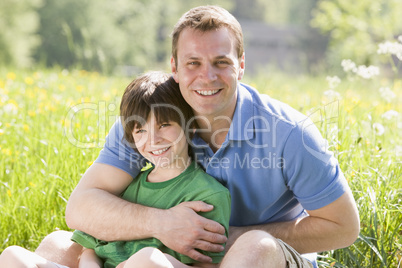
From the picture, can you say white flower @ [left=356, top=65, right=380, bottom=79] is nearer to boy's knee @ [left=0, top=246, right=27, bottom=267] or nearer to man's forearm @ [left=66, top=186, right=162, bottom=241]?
man's forearm @ [left=66, top=186, right=162, bottom=241]

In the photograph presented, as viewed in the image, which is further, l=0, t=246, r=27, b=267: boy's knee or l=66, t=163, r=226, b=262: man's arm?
l=66, t=163, r=226, b=262: man's arm

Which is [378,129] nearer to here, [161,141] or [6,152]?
[161,141]

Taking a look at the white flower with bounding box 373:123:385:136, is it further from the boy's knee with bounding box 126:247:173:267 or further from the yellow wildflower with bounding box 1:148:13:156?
the yellow wildflower with bounding box 1:148:13:156

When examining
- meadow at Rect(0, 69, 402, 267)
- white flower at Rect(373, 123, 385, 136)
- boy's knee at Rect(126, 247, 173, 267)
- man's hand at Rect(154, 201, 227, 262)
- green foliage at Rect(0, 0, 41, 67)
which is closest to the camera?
boy's knee at Rect(126, 247, 173, 267)

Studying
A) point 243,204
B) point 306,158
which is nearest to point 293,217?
point 243,204

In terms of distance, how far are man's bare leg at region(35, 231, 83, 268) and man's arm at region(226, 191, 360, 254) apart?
67 cm

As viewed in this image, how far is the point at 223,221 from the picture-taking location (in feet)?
6.37

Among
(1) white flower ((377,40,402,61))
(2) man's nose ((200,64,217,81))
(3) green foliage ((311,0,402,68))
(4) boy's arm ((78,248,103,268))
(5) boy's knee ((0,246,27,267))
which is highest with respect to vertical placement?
(3) green foliage ((311,0,402,68))

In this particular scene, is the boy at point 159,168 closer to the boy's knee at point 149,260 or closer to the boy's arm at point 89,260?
the boy's arm at point 89,260

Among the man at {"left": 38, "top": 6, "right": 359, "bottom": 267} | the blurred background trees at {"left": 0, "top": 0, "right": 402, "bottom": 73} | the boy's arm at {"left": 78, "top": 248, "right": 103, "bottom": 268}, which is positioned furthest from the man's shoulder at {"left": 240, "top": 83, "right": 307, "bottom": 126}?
the blurred background trees at {"left": 0, "top": 0, "right": 402, "bottom": 73}

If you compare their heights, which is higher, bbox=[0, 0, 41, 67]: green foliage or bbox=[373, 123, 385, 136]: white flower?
bbox=[0, 0, 41, 67]: green foliage

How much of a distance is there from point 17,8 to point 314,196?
70.6ft

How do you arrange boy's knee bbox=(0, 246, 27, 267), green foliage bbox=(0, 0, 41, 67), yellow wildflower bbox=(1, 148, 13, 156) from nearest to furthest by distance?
boy's knee bbox=(0, 246, 27, 267) < yellow wildflower bbox=(1, 148, 13, 156) < green foliage bbox=(0, 0, 41, 67)

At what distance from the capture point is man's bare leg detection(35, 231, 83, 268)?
2107 mm
